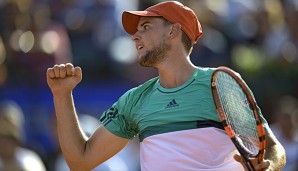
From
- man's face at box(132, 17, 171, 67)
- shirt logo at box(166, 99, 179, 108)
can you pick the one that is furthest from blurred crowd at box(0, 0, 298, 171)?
shirt logo at box(166, 99, 179, 108)

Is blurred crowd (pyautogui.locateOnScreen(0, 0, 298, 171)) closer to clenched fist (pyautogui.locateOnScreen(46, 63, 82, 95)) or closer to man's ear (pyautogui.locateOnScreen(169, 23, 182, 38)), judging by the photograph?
clenched fist (pyautogui.locateOnScreen(46, 63, 82, 95))

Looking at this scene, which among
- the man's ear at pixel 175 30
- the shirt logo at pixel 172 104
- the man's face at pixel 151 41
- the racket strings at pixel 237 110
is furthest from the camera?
the man's ear at pixel 175 30

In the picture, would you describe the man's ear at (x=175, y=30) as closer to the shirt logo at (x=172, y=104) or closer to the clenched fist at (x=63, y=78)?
the shirt logo at (x=172, y=104)

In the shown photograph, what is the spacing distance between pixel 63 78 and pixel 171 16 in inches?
31.1

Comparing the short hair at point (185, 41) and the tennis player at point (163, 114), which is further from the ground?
the short hair at point (185, 41)

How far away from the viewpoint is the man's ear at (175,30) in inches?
227

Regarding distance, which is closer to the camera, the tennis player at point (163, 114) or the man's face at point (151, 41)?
the tennis player at point (163, 114)

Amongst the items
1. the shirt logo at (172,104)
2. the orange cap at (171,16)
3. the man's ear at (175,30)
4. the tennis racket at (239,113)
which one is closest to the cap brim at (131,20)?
the orange cap at (171,16)

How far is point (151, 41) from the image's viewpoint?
18.8 ft

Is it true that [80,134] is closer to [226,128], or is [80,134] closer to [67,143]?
[67,143]

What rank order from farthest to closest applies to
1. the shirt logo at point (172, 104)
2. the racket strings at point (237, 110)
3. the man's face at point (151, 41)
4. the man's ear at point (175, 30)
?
the man's ear at point (175, 30), the man's face at point (151, 41), the shirt logo at point (172, 104), the racket strings at point (237, 110)

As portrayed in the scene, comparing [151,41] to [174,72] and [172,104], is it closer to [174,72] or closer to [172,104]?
[174,72]

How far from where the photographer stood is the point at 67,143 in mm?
5812

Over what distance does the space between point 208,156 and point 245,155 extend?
0.31 meters
